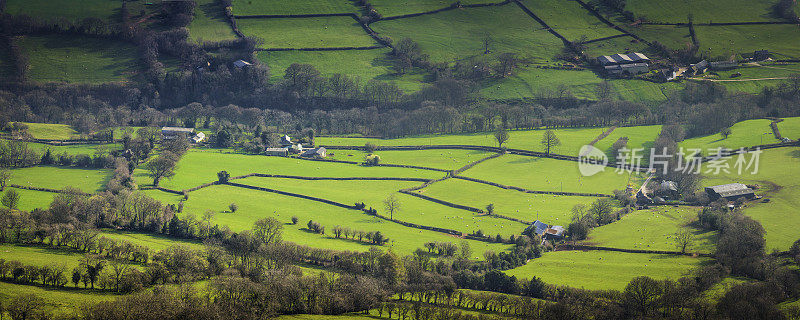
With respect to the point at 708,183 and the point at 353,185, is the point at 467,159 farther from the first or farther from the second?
the point at 708,183

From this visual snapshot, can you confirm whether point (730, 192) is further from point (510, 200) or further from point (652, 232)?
point (510, 200)

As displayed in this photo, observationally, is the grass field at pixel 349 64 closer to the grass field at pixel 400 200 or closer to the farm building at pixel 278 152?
the farm building at pixel 278 152

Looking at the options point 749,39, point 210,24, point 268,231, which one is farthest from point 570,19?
point 268,231

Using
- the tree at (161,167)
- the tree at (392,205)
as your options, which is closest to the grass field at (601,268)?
the tree at (392,205)

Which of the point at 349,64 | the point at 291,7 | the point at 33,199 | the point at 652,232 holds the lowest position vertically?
the point at 33,199

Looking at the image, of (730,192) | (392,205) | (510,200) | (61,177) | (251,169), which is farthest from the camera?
(251,169)
